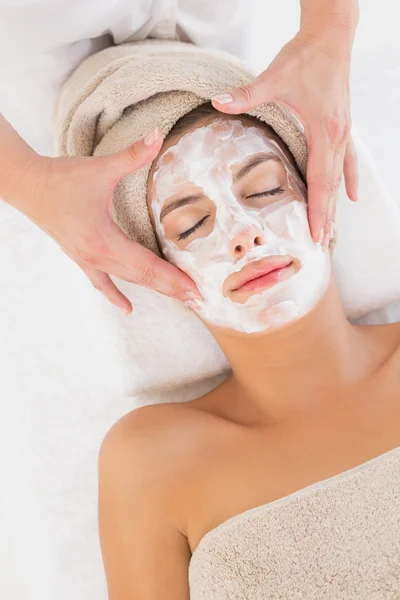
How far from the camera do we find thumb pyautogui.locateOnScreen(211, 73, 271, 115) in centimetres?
93

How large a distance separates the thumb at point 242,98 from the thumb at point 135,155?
11 centimetres

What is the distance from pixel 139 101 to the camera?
1.13m

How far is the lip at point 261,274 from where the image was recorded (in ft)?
3.46

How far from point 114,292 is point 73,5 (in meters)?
0.51

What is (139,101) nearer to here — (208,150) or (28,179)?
(208,150)

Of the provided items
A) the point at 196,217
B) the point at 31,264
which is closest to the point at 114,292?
the point at 196,217

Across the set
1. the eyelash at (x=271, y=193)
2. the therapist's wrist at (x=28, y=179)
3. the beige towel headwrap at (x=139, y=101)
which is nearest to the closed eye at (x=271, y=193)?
the eyelash at (x=271, y=193)

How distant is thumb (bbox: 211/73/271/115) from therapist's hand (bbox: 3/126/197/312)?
0.11m

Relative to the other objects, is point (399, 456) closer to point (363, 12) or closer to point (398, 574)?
point (398, 574)

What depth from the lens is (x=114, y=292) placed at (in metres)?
1.18

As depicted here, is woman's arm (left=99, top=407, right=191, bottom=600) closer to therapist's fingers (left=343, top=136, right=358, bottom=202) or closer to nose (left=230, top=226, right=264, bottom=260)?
nose (left=230, top=226, right=264, bottom=260)

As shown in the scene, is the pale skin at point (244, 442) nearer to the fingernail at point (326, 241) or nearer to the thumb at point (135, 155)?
the fingernail at point (326, 241)

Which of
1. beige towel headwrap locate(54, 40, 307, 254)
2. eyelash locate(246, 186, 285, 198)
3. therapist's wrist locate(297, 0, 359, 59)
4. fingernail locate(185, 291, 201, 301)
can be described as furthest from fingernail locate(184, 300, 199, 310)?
therapist's wrist locate(297, 0, 359, 59)

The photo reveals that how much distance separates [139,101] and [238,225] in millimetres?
308
